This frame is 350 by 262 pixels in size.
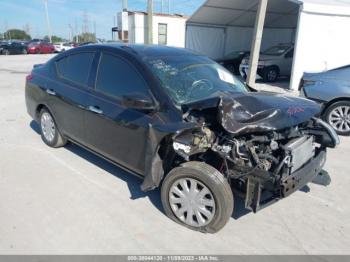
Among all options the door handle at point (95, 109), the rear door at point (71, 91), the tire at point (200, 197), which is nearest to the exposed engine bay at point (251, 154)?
the tire at point (200, 197)

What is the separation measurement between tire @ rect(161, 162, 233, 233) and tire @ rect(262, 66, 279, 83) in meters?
11.3

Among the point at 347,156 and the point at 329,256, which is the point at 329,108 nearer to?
the point at 347,156

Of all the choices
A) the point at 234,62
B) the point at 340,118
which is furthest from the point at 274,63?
the point at 340,118

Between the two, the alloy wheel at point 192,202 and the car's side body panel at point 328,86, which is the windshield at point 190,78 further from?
the car's side body panel at point 328,86

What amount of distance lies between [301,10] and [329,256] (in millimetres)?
9623

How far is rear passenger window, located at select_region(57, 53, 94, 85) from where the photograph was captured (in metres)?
4.09

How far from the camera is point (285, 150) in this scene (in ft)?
9.49

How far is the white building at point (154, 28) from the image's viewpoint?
20.2 metres

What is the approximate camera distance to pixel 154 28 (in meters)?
20.7

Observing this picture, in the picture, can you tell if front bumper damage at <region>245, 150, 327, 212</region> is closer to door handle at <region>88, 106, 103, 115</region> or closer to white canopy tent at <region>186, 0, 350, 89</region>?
door handle at <region>88, 106, 103, 115</region>

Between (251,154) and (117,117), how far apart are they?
1501mm

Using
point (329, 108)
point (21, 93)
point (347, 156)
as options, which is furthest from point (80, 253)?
point (21, 93)

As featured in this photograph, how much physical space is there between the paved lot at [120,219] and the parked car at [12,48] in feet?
109

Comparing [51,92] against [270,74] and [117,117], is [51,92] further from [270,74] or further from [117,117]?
[270,74]
